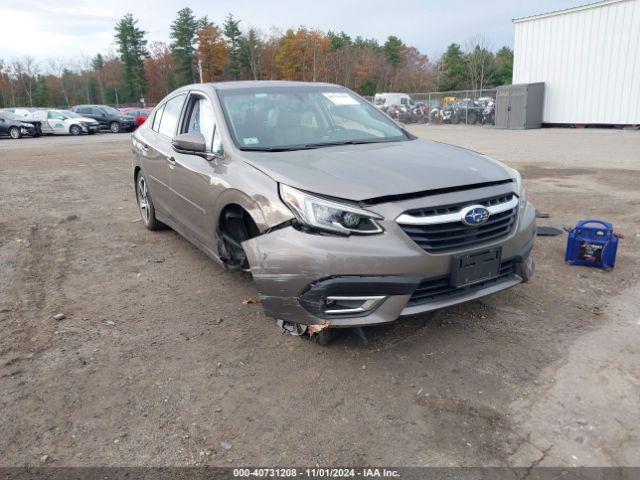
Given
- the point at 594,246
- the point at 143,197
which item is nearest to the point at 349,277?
the point at 594,246

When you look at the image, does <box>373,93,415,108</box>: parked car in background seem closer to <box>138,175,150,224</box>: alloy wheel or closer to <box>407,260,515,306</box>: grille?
<box>138,175,150,224</box>: alloy wheel

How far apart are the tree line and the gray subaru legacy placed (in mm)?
57310

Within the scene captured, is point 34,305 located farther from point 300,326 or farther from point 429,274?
point 429,274

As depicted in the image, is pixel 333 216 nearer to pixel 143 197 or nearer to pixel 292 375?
pixel 292 375

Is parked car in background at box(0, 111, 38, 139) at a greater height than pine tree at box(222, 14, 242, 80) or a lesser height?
lesser

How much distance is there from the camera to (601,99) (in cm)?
2331

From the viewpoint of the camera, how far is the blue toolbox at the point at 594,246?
Result: 462 cm

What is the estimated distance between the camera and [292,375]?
309 centimetres

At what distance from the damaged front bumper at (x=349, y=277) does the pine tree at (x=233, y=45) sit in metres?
71.0

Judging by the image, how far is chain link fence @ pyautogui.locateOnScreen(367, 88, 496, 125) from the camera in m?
29.4

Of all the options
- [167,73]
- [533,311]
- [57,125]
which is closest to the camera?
[533,311]

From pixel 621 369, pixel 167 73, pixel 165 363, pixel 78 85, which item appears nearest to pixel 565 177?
pixel 621 369

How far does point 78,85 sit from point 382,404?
90.8 m

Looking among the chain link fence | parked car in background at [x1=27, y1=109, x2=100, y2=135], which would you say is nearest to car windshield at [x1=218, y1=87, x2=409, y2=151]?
the chain link fence
